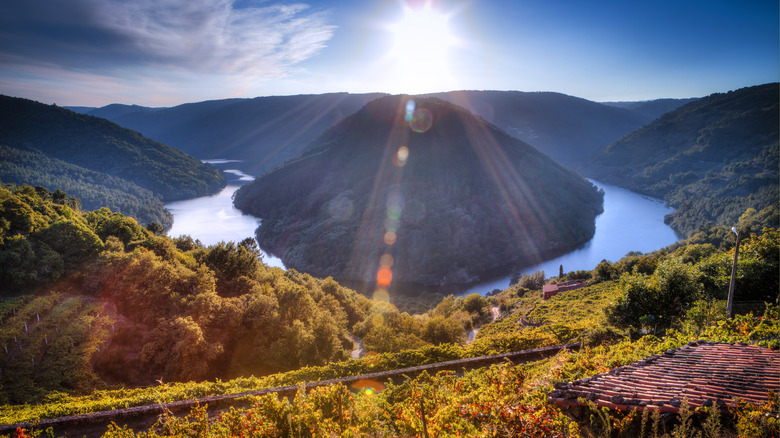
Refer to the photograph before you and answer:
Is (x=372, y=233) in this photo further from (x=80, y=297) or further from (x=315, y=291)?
(x=80, y=297)

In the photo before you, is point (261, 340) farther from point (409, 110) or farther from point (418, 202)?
point (409, 110)

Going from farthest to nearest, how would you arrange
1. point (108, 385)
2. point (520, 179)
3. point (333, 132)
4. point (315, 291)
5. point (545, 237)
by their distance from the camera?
1. point (333, 132)
2. point (520, 179)
3. point (545, 237)
4. point (315, 291)
5. point (108, 385)

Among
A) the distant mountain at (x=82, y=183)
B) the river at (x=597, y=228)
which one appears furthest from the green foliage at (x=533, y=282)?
the distant mountain at (x=82, y=183)

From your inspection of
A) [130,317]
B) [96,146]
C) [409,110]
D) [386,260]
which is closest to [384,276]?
[386,260]

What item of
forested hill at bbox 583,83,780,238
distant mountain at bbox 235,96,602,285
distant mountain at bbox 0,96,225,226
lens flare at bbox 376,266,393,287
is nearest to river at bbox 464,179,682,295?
distant mountain at bbox 235,96,602,285

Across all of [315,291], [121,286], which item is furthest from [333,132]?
[121,286]
